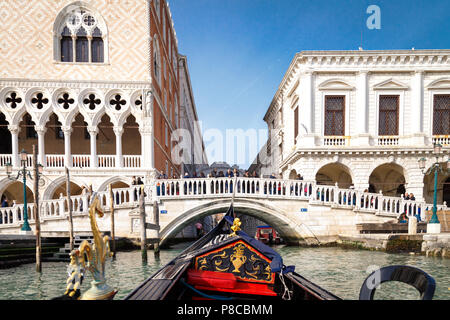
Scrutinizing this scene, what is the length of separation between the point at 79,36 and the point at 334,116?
9715mm

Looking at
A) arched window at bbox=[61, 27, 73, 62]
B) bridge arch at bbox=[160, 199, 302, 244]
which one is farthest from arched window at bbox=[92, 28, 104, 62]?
bridge arch at bbox=[160, 199, 302, 244]

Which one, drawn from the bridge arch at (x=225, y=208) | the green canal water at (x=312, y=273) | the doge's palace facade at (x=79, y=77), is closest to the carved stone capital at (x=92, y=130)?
the doge's palace facade at (x=79, y=77)

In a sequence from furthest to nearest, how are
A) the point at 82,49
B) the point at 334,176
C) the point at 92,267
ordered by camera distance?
the point at 334,176
the point at 82,49
the point at 92,267

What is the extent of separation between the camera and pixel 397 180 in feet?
35.8

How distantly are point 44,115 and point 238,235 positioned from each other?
351 inches

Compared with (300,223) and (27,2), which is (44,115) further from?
(300,223)

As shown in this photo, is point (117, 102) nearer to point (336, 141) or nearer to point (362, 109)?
point (336, 141)

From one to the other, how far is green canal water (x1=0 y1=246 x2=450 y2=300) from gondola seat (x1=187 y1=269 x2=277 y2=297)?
2031 millimetres

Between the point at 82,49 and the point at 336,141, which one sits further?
the point at 336,141

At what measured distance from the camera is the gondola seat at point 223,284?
2.53 meters

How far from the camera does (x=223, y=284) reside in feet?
8.32

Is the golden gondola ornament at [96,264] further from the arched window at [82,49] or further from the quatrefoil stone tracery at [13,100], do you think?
the quatrefoil stone tracery at [13,100]

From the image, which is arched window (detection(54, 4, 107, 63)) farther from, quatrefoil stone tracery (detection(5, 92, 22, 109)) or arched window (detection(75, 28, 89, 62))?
quatrefoil stone tracery (detection(5, 92, 22, 109))


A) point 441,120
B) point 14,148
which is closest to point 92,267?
point 14,148
